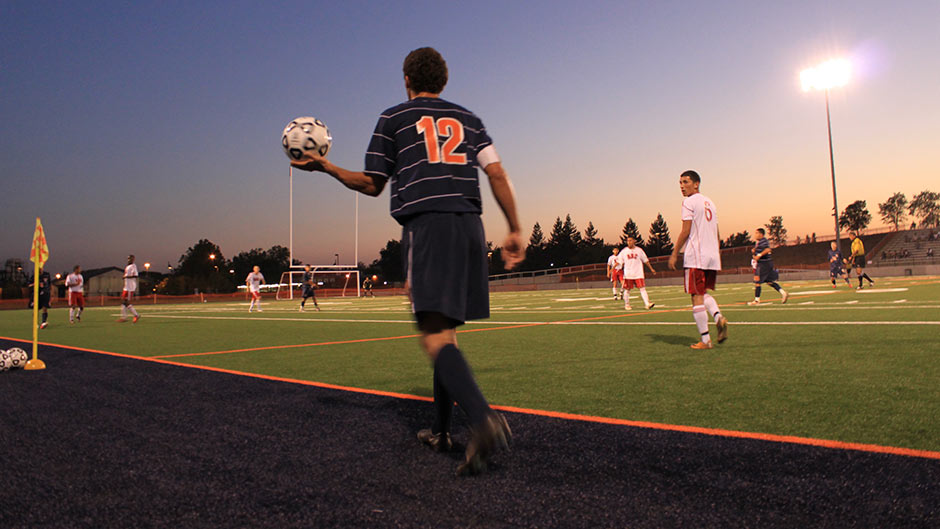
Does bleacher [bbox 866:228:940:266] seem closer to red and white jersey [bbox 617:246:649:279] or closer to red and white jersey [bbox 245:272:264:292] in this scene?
red and white jersey [bbox 617:246:649:279]

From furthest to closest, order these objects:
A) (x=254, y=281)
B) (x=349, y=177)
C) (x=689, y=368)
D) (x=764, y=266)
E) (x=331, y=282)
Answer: (x=331, y=282) → (x=254, y=281) → (x=764, y=266) → (x=689, y=368) → (x=349, y=177)

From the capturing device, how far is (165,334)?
12016 mm

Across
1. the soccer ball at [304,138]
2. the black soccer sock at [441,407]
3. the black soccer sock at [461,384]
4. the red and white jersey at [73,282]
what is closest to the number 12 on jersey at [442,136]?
the soccer ball at [304,138]

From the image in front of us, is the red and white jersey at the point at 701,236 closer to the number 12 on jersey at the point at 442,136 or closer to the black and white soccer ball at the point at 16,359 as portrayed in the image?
the number 12 on jersey at the point at 442,136

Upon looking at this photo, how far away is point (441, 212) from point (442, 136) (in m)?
0.39

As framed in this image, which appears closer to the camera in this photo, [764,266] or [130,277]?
[764,266]

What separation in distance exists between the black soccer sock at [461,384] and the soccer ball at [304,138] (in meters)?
1.33

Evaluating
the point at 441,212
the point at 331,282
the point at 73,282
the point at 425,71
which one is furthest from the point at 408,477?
the point at 331,282

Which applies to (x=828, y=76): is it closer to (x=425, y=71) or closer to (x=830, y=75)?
(x=830, y=75)

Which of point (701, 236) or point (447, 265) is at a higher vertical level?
point (701, 236)

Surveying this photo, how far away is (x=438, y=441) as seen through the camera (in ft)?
9.39

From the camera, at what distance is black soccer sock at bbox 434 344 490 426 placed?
231cm

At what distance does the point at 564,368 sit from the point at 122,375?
444 cm

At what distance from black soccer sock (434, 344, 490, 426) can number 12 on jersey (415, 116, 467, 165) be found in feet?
2.86
